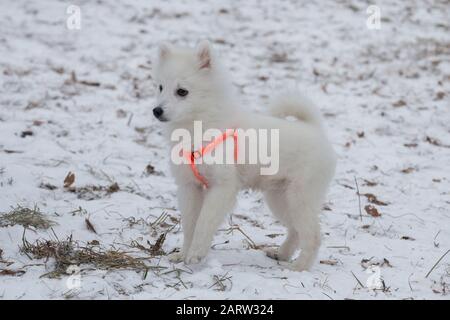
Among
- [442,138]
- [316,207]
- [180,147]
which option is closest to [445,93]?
[442,138]

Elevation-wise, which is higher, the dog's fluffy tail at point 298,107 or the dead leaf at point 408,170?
the dog's fluffy tail at point 298,107

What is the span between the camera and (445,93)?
25.5 ft

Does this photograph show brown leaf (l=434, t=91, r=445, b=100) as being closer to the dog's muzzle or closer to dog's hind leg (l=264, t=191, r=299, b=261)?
dog's hind leg (l=264, t=191, r=299, b=261)

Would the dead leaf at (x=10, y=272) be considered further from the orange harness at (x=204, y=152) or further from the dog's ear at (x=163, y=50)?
the dog's ear at (x=163, y=50)

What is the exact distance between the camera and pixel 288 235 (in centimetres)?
398

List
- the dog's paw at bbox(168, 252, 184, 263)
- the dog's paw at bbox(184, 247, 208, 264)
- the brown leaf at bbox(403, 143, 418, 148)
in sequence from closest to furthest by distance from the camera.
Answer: the dog's paw at bbox(184, 247, 208, 264) → the dog's paw at bbox(168, 252, 184, 263) → the brown leaf at bbox(403, 143, 418, 148)

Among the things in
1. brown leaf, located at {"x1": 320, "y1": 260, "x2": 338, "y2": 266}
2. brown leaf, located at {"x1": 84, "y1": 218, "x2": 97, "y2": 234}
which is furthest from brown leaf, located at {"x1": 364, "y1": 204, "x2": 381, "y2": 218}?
brown leaf, located at {"x1": 84, "y1": 218, "x2": 97, "y2": 234}

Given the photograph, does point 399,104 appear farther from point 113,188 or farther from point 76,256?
point 76,256

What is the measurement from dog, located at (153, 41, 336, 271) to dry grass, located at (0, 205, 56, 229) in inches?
36.9

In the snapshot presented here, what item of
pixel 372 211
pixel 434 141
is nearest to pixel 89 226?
pixel 372 211

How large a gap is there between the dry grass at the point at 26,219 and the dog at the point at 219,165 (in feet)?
3.07

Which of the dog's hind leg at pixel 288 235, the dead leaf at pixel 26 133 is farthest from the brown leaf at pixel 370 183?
the dead leaf at pixel 26 133

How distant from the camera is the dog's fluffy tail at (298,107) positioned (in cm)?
388

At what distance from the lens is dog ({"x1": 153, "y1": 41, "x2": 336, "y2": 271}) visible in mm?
3477
